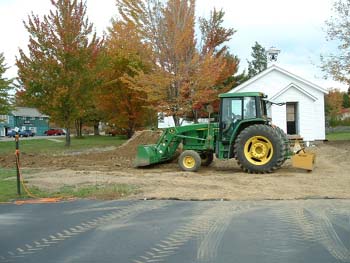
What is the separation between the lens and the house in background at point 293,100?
98.5ft

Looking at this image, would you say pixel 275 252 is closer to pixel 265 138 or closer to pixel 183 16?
pixel 265 138

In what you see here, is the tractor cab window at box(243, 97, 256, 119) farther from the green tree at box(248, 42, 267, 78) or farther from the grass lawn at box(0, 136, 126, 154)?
the green tree at box(248, 42, 267, 78)

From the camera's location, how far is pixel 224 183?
44.6ft

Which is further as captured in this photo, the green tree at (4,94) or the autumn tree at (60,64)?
the green tree at (4,94)

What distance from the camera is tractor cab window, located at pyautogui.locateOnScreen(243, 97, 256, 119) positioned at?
16.2 metres

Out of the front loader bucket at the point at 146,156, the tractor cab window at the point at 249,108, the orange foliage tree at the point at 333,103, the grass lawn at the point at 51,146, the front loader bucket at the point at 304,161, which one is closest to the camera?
the front loader bucket at the point at 304,161

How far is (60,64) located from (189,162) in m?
15.9

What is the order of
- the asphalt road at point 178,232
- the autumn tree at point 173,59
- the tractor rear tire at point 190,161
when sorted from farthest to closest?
1. the autumn tree at point 173,59
2. the tractor rear tire at point 190,161
3. the asphalt road at point 178,232

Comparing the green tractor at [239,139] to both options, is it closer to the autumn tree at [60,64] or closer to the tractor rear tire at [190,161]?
the tractor rear tire at [190,161]

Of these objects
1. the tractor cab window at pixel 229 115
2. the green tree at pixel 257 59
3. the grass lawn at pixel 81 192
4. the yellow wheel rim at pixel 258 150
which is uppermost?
the green tree at pixel 257 59

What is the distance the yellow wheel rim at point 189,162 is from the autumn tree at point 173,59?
10.6 metres

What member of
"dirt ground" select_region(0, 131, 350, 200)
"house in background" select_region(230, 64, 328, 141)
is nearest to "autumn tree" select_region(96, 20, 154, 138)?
"house in background" select_region(230, 64, 328, 141)

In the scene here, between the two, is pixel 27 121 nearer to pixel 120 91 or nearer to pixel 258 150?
pixel 120 91

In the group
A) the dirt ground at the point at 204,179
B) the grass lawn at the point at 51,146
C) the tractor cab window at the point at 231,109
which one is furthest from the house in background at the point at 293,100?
the tractor cab window at the point at 231,109
